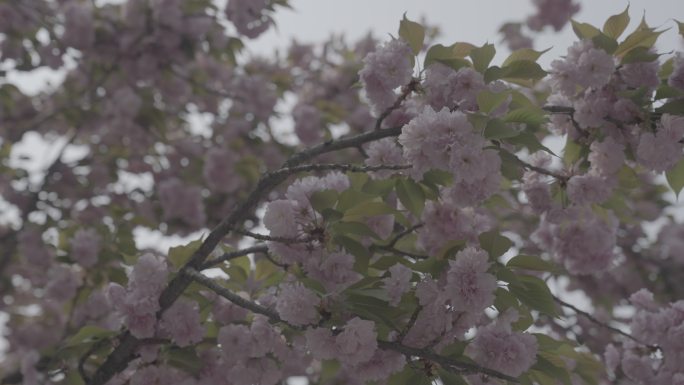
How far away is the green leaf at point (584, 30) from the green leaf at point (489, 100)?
50 centimetres

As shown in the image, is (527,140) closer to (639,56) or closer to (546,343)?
(639,56)

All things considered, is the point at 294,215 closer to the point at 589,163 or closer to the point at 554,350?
the point at 554,350

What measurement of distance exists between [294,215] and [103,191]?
13.0 feet

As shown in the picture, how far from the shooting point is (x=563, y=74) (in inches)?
78.0

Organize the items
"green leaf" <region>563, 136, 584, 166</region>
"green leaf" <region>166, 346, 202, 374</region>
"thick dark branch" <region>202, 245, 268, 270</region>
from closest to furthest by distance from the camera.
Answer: "thick dark branch" <region>202, 245, 268, 270</region>
"green leaf" <region>166, 346, 202, 374</region>
"green leaf" <region>563, 136, 584, 166</region>

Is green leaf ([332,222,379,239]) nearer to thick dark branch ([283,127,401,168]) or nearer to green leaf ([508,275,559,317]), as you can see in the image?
thick dark branch ([283,127,401,168])

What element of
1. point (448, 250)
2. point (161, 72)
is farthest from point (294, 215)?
point (161, 72)

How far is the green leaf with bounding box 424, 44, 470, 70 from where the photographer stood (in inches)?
76.0

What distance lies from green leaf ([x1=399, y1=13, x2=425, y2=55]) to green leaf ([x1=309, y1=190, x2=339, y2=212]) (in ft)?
1.92

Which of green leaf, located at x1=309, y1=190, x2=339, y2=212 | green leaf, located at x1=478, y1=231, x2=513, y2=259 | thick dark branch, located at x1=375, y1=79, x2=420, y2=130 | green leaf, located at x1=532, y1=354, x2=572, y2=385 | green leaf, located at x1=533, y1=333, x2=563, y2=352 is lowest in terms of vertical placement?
green leaf, located at x1=532, y1=354, x2=572, y2=385

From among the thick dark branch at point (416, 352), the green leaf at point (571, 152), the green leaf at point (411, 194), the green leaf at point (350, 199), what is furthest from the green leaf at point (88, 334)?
the green leaf at point (571, 152)

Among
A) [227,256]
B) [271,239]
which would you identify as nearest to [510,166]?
[271,239]

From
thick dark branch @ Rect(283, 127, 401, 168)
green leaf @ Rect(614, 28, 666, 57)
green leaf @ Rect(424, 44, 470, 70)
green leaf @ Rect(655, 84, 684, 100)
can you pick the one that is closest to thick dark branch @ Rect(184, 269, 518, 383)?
thick dark branch @ Rect(283, 127, 401, 168)

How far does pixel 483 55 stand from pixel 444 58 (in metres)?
0.12
